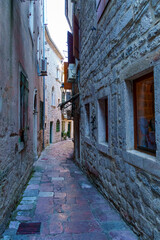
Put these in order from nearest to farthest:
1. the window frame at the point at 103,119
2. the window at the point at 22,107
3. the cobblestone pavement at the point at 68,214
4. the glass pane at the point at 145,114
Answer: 1. the glass pane at the point at 145,114
2. the cobblestone pavement at the point at 68,214
3. the window at the point at 22,107
4. the window frame at the point at 103,119

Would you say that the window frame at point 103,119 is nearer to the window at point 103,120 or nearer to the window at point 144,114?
the window at point 103,120

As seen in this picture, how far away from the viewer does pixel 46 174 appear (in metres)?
5.85

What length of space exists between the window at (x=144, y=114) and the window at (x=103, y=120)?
1461mm

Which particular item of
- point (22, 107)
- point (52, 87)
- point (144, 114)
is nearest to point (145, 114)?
point (144, 114)

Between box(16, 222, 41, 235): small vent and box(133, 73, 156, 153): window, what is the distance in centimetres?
179

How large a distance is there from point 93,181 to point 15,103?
8.69 ft

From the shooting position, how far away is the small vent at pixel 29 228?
257 cm

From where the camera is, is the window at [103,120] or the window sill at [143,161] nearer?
the window sill at [143,161]

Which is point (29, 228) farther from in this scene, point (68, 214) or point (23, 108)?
point (23, 108)

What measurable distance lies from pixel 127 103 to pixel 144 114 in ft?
1.07

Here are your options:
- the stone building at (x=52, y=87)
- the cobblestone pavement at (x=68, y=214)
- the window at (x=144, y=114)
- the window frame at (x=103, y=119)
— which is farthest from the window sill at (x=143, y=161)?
the stone building at (x=52, y=87)

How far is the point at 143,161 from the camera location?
221 centimetres

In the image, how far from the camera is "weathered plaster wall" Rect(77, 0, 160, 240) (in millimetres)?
2025

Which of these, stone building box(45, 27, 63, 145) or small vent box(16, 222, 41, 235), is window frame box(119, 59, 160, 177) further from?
stone building box(45, 27, 63, 145)
